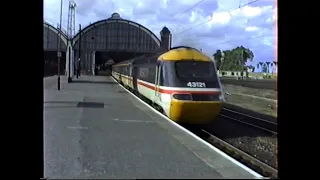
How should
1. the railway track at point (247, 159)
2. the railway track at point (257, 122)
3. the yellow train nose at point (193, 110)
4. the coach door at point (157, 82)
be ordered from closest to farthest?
the railway track at point (247, 159) → the yellow train nose at point (193, 110) → the coach door at point (157, 82) → the railway track at point (257, 122)

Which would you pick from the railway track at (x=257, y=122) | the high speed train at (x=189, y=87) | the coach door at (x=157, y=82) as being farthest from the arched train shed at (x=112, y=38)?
the high speed train at (x=189, y=87)

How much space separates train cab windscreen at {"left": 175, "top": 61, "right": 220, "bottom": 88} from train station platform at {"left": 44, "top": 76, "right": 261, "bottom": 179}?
1723 mm

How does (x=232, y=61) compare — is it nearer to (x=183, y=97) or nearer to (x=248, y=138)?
(x=248, y=138)

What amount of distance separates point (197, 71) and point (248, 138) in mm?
2972

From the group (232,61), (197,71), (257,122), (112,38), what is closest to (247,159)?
(197,71)

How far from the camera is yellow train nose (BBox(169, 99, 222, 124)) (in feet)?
46.8

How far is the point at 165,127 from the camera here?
12.7 meters

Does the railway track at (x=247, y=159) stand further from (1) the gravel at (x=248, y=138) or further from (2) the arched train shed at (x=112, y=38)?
(2) the arched train shed at (x=112, y=38)

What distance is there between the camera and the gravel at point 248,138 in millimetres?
12516

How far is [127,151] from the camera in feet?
28.3

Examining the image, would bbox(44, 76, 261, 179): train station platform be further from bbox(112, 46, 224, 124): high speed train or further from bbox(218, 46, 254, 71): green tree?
bbox(218, 46, 254, 71): green tree

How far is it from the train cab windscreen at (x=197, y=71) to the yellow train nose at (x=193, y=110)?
73 centimetres
